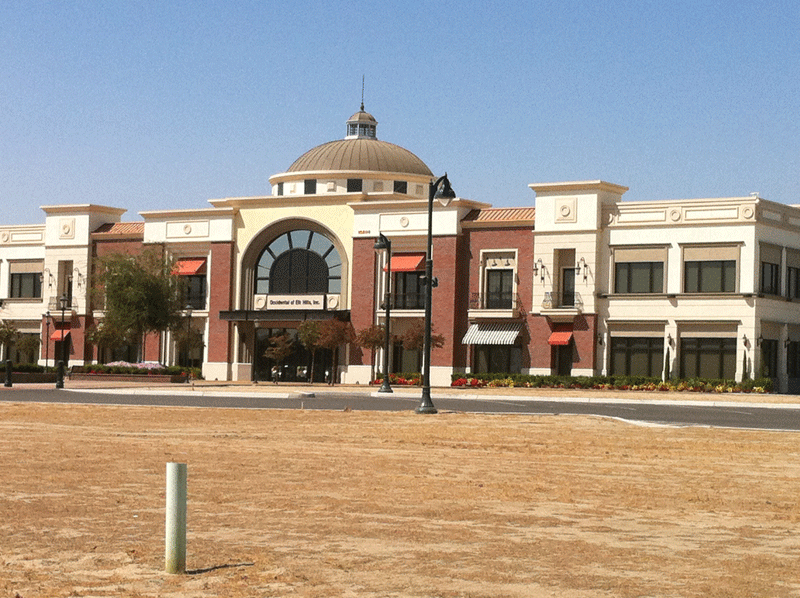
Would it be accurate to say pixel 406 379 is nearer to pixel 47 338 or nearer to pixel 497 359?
pixel 497 359

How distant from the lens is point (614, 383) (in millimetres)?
57031

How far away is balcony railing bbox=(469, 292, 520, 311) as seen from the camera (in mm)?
62700

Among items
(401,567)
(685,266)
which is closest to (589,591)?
(401,567)

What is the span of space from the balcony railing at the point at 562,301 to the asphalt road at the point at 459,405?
1714 centimetres

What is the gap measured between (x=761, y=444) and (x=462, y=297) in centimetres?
4303

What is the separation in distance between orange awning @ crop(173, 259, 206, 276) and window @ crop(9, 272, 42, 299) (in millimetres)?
10693

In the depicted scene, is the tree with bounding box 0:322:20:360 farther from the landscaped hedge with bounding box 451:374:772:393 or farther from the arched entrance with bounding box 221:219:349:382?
the landscaped hedge with bounding box 451:374:772:393

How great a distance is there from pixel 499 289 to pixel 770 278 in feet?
43.2

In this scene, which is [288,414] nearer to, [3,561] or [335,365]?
[3,561]

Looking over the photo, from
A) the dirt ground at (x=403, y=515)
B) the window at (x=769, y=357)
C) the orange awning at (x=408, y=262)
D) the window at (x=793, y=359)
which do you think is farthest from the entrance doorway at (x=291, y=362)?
the dirt ground at (x=403, y=515)

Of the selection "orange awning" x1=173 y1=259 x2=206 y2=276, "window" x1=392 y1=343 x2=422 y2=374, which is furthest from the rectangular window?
"orange awning" x1=173 y1=259 x2=206 y2=276

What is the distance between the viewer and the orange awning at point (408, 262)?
210 ft

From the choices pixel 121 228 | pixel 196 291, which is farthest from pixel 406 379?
pixel 121 228

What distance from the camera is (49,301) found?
74.2 metres
